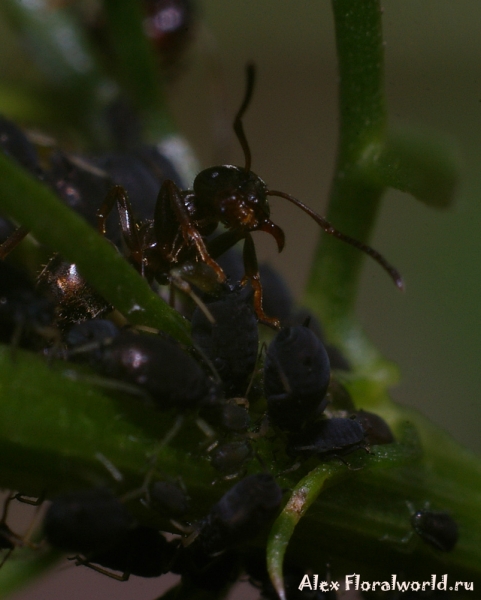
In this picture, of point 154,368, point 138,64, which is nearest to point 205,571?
point 154,368

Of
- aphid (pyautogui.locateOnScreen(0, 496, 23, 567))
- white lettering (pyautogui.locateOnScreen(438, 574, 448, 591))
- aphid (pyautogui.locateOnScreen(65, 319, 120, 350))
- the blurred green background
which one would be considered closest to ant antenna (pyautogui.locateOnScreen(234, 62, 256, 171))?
the blurred green background

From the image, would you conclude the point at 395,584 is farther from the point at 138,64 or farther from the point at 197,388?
the point at 138,64

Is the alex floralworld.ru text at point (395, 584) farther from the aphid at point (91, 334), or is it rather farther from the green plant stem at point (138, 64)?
the green plant stem at point (138, 64)

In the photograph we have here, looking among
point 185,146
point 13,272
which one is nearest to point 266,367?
point 13,272

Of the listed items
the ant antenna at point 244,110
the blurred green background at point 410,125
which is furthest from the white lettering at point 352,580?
the ant antenna at point 244,110

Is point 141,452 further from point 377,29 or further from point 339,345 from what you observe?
point 377,29

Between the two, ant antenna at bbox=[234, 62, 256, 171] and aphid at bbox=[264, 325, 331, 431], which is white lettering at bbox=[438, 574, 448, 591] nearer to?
aphid at bbox=[264, 325, 331, 431]
